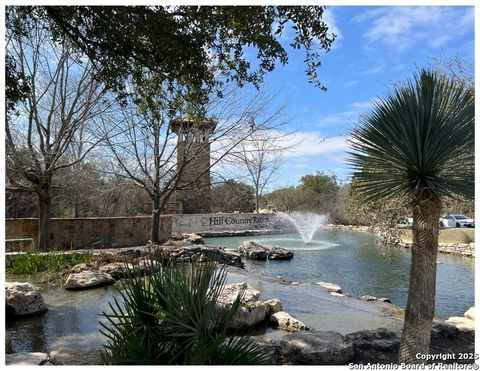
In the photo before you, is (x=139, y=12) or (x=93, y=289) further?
(x=93, y=289)

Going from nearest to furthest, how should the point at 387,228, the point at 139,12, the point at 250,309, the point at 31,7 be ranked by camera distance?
the point at 139,12 < the point at 31,7 < the point at 250,309 < the point at 387,228

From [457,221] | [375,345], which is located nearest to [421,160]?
[375,345]

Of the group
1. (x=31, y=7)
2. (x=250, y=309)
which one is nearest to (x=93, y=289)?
(x=250, y=309)

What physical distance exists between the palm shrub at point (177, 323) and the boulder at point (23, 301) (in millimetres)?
3862

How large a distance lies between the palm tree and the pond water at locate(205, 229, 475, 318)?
600 centimetres

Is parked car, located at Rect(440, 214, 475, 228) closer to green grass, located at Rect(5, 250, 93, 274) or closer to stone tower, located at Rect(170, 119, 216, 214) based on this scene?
stone tower, located at Rect(170, 119, 216, 214)

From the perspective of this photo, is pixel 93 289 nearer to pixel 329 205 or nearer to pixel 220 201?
pixel 220 201

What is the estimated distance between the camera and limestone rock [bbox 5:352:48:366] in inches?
148

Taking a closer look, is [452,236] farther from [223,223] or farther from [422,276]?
[422,276]

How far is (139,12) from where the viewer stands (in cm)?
485

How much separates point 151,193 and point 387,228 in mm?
7845

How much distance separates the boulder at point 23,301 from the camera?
248 inches

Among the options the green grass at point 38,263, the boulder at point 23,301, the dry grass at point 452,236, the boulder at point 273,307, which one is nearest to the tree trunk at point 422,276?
the boulder at point 273,307

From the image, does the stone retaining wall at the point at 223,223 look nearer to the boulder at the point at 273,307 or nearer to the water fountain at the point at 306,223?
the water fountain at the point at 306,223
